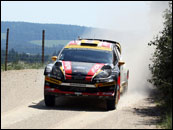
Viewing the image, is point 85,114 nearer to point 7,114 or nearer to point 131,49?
point 7,114

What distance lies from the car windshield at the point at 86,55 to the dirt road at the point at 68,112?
4.47ft

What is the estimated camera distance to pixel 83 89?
48.0ft

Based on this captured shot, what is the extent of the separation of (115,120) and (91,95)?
88.6 inches

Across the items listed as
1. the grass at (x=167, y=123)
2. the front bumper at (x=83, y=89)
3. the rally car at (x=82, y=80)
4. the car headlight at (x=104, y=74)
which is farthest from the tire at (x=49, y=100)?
the grass at (x=167, y=123)

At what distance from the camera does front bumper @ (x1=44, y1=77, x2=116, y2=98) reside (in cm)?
1460

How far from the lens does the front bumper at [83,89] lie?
14.6 metres

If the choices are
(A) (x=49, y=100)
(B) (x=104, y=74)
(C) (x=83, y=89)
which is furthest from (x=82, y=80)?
(A) (x=49, y=100)

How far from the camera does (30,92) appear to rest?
61.1 feet

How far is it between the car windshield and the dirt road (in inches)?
53.6

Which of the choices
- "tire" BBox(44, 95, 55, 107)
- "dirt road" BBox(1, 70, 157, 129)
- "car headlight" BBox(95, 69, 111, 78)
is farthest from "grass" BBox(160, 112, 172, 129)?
"tire" BBox(44, 95, 55, 107)

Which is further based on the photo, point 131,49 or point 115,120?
point 131,49

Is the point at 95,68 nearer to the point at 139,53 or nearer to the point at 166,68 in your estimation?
the point at 166,68

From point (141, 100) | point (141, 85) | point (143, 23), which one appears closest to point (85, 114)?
point (141, 100)

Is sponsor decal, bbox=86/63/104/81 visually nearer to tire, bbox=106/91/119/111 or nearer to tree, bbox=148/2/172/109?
tire, bbox=106/91/119/111
